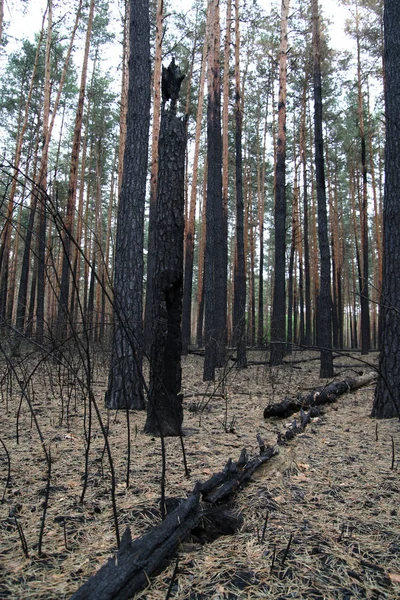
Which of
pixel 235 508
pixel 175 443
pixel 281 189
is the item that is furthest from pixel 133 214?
pixel 281 189

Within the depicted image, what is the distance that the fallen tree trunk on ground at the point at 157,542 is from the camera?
1415 mm

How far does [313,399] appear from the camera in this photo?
564cm

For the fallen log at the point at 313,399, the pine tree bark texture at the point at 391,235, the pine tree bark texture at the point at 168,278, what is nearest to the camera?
the pine tree bark texture at the point at 168,278

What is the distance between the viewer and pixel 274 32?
14547mm

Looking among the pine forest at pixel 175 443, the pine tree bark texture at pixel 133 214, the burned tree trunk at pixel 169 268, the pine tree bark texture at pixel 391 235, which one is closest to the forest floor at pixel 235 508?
the pine forest at pixel 175 443

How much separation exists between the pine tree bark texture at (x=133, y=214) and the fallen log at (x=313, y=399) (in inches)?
66.3

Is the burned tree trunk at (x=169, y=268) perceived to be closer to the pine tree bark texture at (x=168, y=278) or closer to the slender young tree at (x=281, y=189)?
the pine tree bark texture at (x=168, y=278)

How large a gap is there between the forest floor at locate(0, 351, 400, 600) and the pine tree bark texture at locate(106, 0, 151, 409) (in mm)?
Answer: 950

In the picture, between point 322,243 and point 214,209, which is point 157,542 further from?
point 214,209

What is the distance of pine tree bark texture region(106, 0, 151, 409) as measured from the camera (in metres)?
5.14

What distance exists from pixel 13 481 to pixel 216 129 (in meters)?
8.84

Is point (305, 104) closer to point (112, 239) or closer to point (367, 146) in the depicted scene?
point (367, 146)

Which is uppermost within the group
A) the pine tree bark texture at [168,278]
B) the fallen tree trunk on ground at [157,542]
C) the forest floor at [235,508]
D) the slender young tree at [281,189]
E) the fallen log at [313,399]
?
the slender young tree at [281,189]

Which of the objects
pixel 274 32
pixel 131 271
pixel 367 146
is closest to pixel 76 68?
pixel 274 32
